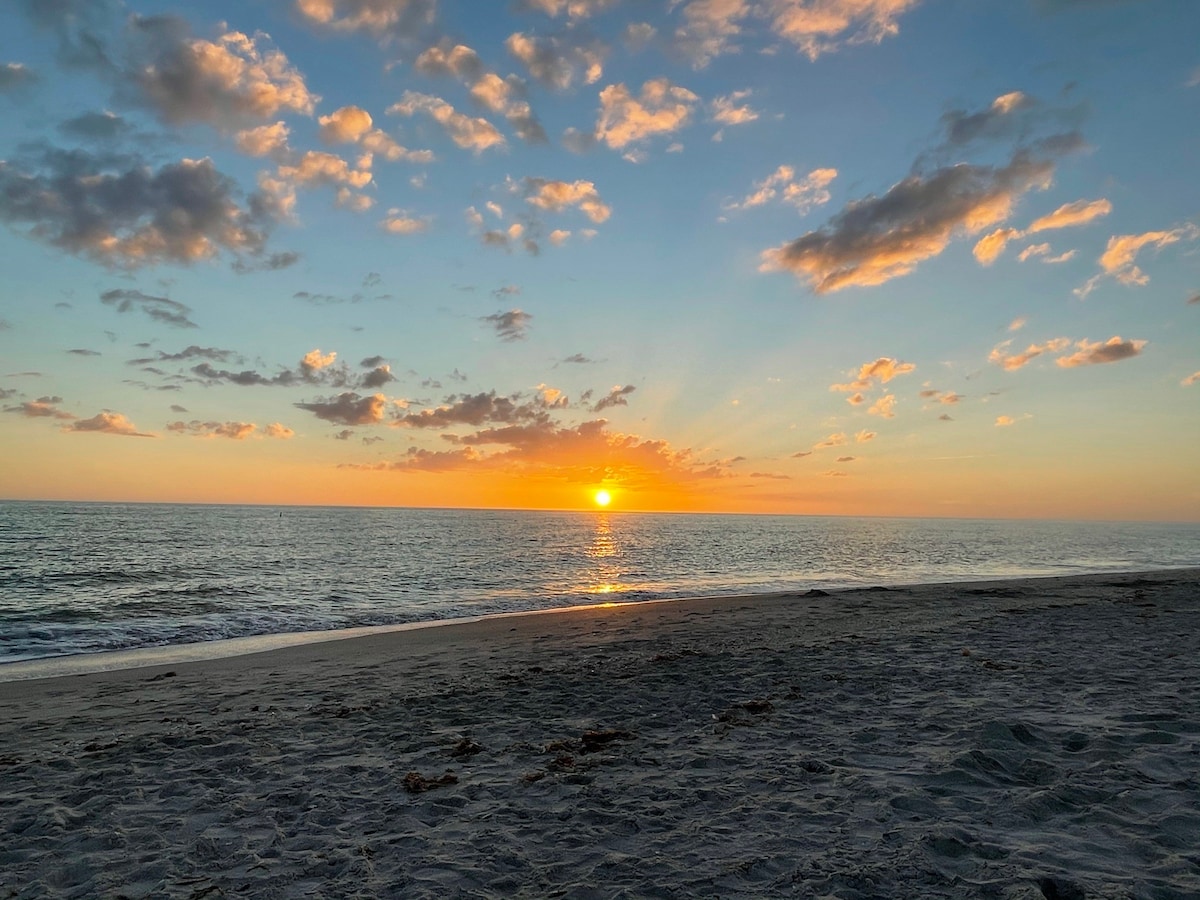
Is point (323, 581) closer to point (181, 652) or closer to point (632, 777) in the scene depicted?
point (181, 652)

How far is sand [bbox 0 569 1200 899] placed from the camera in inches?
202

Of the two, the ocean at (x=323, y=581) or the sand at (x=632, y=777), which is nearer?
the sand at (x=632, y=777)

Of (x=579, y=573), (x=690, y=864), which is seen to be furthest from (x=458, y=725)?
(x=579, y=573)

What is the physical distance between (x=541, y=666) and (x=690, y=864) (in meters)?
8.54

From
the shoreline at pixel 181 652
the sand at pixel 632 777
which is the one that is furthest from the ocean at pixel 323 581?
the sand at pixel 632 777

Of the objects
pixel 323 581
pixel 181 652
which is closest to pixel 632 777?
pixel 181 652

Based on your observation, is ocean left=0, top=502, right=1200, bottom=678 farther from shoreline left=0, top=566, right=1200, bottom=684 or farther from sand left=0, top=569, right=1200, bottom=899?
sand left=0, top=569, right=1200, bottom=899

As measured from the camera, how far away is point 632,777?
23.3 feet

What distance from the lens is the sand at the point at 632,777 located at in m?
5.12

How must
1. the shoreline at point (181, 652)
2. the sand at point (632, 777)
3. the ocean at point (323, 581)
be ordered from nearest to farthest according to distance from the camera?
the sand at point (632, 777)
the shoreline at point (181, 652)
the ocean at point (323, 581)

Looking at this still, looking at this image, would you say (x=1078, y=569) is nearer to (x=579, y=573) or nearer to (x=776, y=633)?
(x=579, y=573)

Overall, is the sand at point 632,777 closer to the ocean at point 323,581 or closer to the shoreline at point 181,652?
the shoreline at point 181,652

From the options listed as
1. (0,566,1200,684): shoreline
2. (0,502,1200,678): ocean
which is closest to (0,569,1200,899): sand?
(0,566,1200,684): shoreline

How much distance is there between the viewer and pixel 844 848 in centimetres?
534
